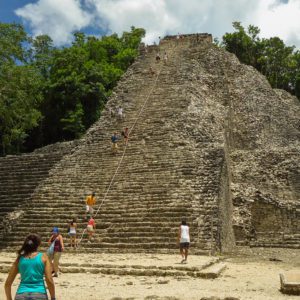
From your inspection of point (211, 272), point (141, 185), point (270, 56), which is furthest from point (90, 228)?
point (270, 56)

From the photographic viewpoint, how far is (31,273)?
4.44m

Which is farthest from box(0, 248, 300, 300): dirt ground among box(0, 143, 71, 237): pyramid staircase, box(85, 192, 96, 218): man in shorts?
box(0, 143, 71, 237): pyramid staircase

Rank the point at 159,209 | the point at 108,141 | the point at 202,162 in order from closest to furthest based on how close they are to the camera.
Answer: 1. the point at 159,209
2. the point at 202,162
3. the point at 108,141

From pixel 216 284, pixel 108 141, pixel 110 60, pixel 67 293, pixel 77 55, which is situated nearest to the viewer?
pixel 67 293

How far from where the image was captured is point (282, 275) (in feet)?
26.2

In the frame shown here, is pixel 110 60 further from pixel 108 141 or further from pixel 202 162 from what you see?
pixel 202 162

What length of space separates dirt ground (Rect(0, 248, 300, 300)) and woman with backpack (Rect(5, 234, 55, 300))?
9.45ft

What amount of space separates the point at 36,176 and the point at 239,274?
1063 centimetres

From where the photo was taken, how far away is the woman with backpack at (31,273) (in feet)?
14.2

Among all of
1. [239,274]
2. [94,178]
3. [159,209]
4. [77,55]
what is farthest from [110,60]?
[239,274]

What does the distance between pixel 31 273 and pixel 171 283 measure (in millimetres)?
4596

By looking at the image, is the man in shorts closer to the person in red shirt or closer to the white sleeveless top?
the person in red shirt

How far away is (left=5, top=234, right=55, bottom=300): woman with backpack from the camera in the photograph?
4.34 m

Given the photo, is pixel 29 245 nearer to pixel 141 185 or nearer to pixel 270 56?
pixel 141 185
